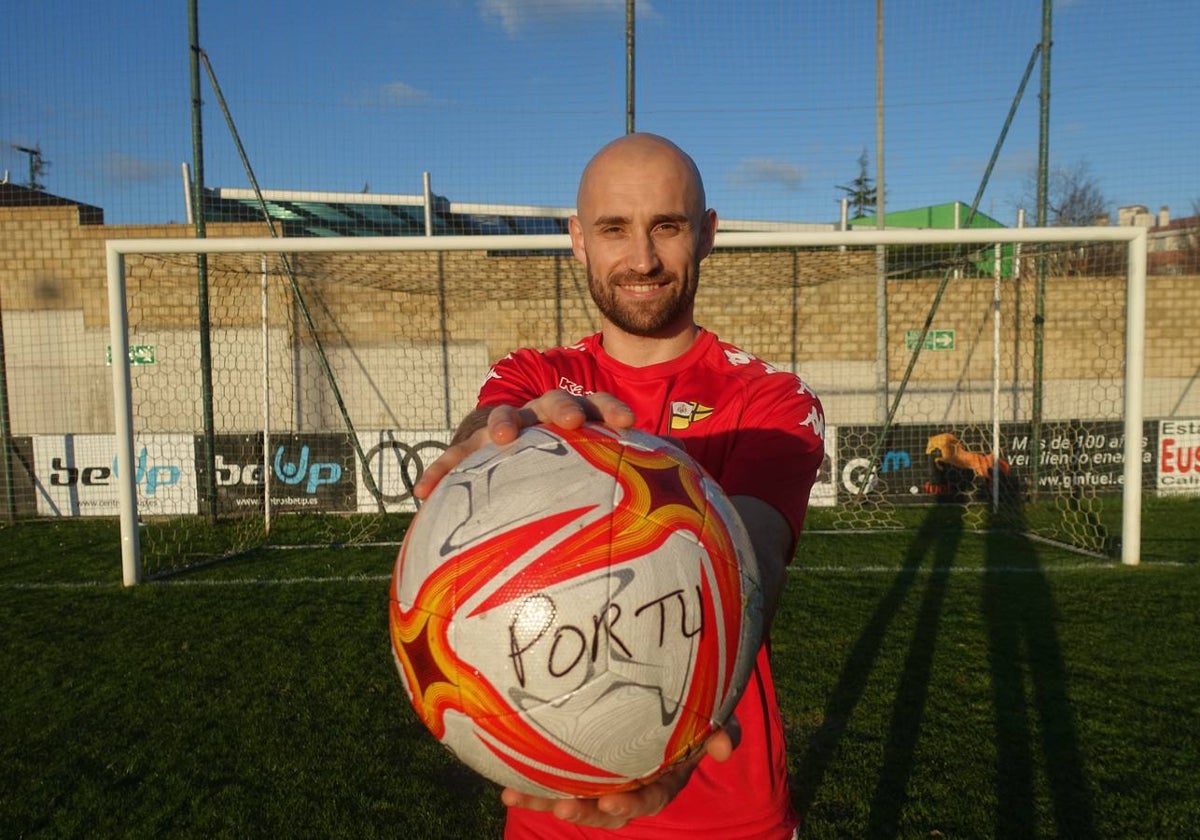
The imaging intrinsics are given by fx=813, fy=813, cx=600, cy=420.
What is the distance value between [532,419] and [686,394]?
0.51 meters

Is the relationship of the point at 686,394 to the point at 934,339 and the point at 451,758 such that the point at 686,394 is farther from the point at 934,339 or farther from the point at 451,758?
the point at 934,339

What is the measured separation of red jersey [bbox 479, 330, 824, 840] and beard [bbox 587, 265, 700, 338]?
0.13m

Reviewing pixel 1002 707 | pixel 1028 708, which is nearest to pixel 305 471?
pixel 1002 707

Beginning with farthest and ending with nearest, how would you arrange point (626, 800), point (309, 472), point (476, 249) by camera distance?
1. point (309, 472)
2. point (476, 249)
3. point (626, 800)

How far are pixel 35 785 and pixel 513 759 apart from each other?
3508mm

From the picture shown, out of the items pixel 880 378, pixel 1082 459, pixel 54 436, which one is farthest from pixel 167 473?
pixel 1082 459

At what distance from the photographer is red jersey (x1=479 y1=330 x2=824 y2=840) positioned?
4.96 ft

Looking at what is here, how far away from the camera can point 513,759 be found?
3.78 feet

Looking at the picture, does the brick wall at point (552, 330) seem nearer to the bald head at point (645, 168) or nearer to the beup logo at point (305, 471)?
the beup logo at point (305, 471)

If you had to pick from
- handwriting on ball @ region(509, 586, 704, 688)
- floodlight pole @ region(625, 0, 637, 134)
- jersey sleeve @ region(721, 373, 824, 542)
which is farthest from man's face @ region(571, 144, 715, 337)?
floodlight pole @ region(625, 0, 637, 134)

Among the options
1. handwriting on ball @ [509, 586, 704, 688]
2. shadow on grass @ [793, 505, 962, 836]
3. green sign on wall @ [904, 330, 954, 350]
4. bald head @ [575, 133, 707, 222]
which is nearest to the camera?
handwriting on ball @ [509, 586, 704, 688]

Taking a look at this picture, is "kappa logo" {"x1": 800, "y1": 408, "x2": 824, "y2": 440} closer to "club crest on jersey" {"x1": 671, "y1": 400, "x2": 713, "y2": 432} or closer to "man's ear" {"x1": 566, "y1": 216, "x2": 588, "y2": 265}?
"club crest on jersey" {"x1": 671, "y1": 400, "x2": 713, "y2": 432}

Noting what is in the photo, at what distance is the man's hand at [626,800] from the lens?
1.19m

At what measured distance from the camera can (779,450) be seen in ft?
4.96
